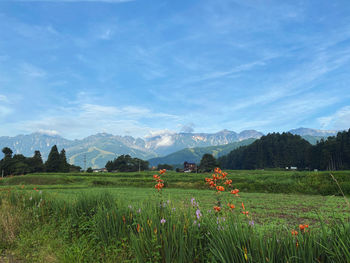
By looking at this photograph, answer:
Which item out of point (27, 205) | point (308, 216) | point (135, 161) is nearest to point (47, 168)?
point (135, 161)

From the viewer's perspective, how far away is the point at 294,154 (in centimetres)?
10081

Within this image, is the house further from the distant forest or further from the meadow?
the meadow

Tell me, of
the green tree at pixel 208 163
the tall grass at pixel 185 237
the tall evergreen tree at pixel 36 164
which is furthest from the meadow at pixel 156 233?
the tall evergreen tree at pixel 36 164

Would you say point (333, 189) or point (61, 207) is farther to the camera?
point (333, 189)

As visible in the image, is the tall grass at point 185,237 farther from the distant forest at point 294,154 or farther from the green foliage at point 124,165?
the green foliage at point 124,165

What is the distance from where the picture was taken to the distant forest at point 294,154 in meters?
80.7

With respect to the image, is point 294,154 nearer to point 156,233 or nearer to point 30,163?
point 30,163

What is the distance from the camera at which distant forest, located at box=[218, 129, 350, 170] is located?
80.7 metres

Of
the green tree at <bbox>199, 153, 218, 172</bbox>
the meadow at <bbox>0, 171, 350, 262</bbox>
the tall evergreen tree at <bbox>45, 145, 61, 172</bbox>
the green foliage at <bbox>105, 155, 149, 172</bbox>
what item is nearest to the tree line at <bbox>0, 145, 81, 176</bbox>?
the tall evergreen tree at <bbox>45, 145, 61, 172</bbox>

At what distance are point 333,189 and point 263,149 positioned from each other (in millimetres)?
98385

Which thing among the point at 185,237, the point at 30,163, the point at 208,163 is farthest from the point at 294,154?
the point at 185,237

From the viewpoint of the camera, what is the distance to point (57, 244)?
262 inches

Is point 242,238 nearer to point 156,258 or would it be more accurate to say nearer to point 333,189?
point 156,258

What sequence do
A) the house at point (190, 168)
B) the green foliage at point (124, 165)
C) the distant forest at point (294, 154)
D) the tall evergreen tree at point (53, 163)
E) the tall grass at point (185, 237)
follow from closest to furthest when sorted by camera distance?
1. the tall grass at point (185, 237)
2. the distant forest at point (294, 154)
3. the tall evergreen tree at point (53, 163)
4. the house at point (190, 168)
5. the green foliage at point (124, 165)
